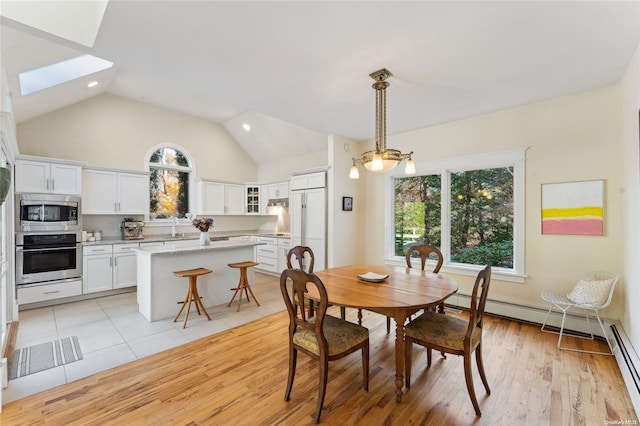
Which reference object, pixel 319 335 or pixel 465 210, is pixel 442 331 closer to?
pixel 319 335

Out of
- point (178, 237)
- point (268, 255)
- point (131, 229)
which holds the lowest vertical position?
point (268, 255)

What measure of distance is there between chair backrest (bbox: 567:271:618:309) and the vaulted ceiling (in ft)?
6.75

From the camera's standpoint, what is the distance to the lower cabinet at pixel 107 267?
4.35 m

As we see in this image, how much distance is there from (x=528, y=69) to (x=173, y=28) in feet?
10.3

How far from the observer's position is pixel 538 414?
1.90 m

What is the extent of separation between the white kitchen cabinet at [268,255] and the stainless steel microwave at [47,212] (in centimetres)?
318

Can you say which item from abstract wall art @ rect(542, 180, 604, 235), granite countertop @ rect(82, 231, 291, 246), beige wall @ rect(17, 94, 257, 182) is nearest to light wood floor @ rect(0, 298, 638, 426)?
abstract wall art @ rect(542, 180, 604, 235)

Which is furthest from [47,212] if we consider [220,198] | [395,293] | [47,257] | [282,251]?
[395,293]

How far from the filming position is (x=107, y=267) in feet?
14.9

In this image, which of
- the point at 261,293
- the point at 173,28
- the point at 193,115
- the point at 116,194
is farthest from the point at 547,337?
the point at 193,115

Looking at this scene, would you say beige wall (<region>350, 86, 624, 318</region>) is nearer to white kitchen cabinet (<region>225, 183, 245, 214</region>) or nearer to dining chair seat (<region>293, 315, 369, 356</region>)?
dining chair seat (<region>293, 315, 369, 356</region>)

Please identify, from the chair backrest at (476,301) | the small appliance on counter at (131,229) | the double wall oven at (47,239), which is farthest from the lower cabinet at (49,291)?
the chair backrest at (476,301)

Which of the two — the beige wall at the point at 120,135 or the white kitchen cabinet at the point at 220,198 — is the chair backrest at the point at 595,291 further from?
the beige wall at the point at 120,135

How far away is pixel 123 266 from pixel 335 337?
4.33 metres
